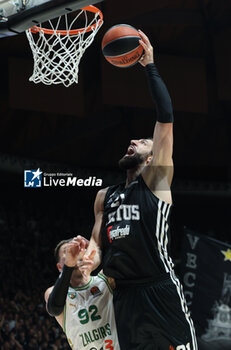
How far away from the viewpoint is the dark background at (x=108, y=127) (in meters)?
10.2

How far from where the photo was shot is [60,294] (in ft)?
11.6

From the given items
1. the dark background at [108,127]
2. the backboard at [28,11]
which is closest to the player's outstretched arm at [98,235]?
the backboard at [28,11]

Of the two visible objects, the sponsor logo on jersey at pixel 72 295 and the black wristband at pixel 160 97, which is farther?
the sponsor logo on jersey at pixel 72 295

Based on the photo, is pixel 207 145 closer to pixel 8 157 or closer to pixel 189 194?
pixel 189 194

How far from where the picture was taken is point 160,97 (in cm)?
346

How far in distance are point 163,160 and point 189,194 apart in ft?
40.0

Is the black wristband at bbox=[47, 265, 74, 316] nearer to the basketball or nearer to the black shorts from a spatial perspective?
the black shorts

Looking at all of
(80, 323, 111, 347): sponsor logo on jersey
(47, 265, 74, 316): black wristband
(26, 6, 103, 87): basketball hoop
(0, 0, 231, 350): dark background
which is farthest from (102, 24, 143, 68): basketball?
(0, 0, 231, 350): dark background

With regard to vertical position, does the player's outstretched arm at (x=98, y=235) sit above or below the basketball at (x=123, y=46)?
below

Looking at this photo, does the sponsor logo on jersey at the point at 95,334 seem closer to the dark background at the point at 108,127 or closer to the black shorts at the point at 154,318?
the black shorts at the point at 154,318

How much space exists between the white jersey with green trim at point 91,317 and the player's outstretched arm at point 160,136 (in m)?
0.85

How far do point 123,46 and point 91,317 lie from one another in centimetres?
198

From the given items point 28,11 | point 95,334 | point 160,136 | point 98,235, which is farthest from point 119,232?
point 28,11

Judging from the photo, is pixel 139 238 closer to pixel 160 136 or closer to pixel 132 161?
pixel 132 161
